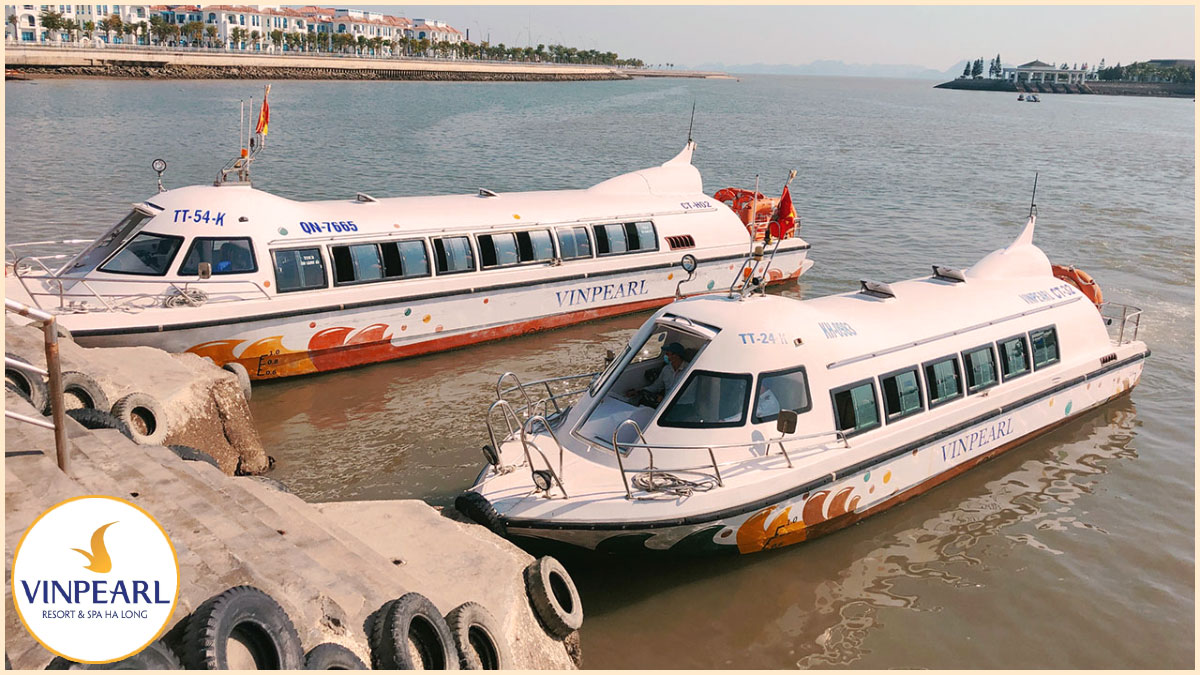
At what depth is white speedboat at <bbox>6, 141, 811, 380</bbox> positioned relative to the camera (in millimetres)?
14984

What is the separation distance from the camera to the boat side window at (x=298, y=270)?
1583 centimetres

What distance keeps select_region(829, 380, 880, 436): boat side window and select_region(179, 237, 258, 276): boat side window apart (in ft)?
34.1

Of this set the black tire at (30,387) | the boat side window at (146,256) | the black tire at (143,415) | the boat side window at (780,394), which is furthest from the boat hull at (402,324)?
the boat side window at (780,394)

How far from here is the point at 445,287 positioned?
1750 centimetres

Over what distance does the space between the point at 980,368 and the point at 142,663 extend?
38.3 feet

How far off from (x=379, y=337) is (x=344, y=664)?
11442 mm

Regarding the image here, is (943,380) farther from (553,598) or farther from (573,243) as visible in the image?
(573,243)

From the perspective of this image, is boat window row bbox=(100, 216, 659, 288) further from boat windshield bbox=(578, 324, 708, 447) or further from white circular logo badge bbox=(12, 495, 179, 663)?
white circular logo badge bbox=(12, 495, 179, 663)

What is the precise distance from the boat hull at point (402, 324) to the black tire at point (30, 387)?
4.61m

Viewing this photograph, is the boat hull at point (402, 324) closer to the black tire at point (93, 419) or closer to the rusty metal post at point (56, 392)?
the black tire at point (93, 419)

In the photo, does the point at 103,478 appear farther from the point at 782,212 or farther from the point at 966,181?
the point at 966,181

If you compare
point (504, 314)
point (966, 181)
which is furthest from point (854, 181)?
point (504, 314)

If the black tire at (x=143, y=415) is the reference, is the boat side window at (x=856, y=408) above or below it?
above

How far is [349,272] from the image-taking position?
16578 millimetres
